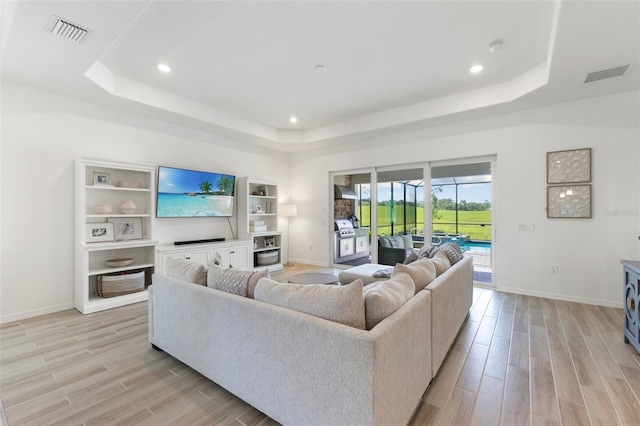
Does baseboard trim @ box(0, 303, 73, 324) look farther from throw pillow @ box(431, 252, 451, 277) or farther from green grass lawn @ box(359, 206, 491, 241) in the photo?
green grass lawn @ box(359, 206, 491, 241)

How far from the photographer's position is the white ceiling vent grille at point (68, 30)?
2.36m

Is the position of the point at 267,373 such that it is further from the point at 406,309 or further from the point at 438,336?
the point at 438,336

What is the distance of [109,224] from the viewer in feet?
13.1

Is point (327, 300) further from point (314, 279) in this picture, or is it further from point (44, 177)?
point (44, 177)

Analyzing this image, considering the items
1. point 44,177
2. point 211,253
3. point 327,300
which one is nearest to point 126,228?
point 44,177

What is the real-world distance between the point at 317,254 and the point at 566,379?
16.0 feet

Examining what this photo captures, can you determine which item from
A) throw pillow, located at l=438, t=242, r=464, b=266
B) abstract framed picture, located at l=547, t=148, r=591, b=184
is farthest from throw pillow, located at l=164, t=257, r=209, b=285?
abstract framed picture, located at l=547, t=148, r=591, b=184

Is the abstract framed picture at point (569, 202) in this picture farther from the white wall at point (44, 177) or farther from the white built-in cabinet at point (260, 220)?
the white wall at point (44, 177)

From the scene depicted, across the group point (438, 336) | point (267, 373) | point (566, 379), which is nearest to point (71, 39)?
point (267, 373)

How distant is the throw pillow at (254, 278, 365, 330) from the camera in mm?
1474

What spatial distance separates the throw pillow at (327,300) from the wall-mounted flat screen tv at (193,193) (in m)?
3.66

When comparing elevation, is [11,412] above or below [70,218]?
below

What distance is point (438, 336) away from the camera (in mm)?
2131

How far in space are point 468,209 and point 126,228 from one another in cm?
542
